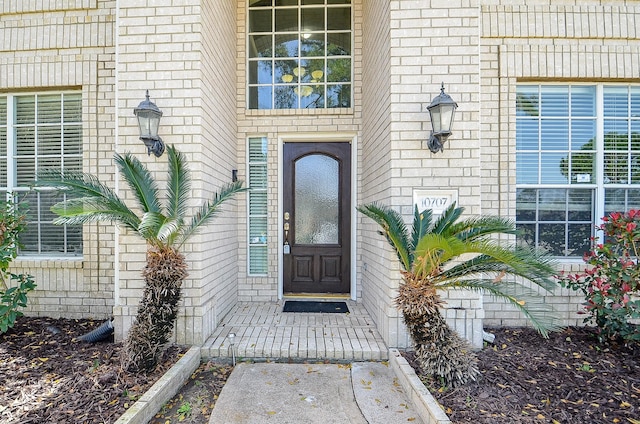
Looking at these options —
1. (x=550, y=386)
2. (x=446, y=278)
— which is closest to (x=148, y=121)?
(x=446, y=278)

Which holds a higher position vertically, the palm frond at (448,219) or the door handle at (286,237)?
the palm frond at (448,219)

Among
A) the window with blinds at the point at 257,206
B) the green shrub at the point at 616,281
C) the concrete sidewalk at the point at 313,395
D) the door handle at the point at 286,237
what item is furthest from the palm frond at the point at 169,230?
the green shrub at the point at 616,281

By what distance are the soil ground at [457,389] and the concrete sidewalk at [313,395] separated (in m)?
0.21

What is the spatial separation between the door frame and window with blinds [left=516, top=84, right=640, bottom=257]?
6.42 feet

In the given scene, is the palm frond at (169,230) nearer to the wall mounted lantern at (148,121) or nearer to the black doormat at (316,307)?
the wall mounted lantern at (148,121)

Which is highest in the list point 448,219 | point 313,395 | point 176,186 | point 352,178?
point 352,178

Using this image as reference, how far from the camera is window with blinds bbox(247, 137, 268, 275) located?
175 inches

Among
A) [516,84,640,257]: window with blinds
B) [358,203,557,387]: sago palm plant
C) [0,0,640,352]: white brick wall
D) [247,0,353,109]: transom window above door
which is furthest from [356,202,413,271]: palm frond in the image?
[247,0,353,109]: transom window above door

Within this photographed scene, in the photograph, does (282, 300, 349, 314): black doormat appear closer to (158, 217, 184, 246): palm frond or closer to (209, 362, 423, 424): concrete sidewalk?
(209, 362, 423, 424): concrete sidewalk

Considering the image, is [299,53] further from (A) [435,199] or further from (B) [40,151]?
(B) [40,151]

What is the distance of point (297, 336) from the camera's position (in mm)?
3229

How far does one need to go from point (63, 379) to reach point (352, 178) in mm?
3597

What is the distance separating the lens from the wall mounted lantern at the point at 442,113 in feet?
9.12

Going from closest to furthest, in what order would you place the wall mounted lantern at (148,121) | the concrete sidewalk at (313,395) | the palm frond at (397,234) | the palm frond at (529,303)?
the palm frond at (529,303) < the concrete sidewalk at (313,395) < the palm frond at (397,234) < the wall mounted lantern at (148,121)
